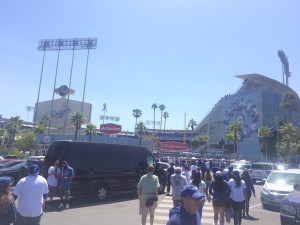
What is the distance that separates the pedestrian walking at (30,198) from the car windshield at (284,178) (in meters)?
11.4

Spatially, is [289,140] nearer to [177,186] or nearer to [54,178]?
[54,178]

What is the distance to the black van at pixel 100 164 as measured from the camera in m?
14.0

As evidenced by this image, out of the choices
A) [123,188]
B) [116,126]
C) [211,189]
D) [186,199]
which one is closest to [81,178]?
[123,188]

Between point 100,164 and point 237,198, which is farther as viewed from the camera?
point 100,164

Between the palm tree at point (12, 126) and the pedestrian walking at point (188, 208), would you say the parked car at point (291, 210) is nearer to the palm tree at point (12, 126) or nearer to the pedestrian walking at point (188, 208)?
the pedestrian walking at point (188, 208)

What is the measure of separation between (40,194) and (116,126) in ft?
173

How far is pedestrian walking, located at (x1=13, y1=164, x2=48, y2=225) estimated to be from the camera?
5770 mm

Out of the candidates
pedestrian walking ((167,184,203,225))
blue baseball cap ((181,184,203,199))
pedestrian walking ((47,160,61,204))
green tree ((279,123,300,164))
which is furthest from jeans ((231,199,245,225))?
green tree ((279,123,300,164))

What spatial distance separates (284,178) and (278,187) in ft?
3.66

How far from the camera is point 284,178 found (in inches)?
582

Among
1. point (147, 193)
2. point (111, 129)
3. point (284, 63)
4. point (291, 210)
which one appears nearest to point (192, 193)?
point (147, 193)

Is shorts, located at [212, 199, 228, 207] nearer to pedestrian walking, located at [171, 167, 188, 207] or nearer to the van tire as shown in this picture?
pedestrian walking, located at [171, 167, 188, 207]

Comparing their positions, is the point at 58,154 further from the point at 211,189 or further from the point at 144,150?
the point at 211,189

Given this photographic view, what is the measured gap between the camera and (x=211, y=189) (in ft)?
29.4
